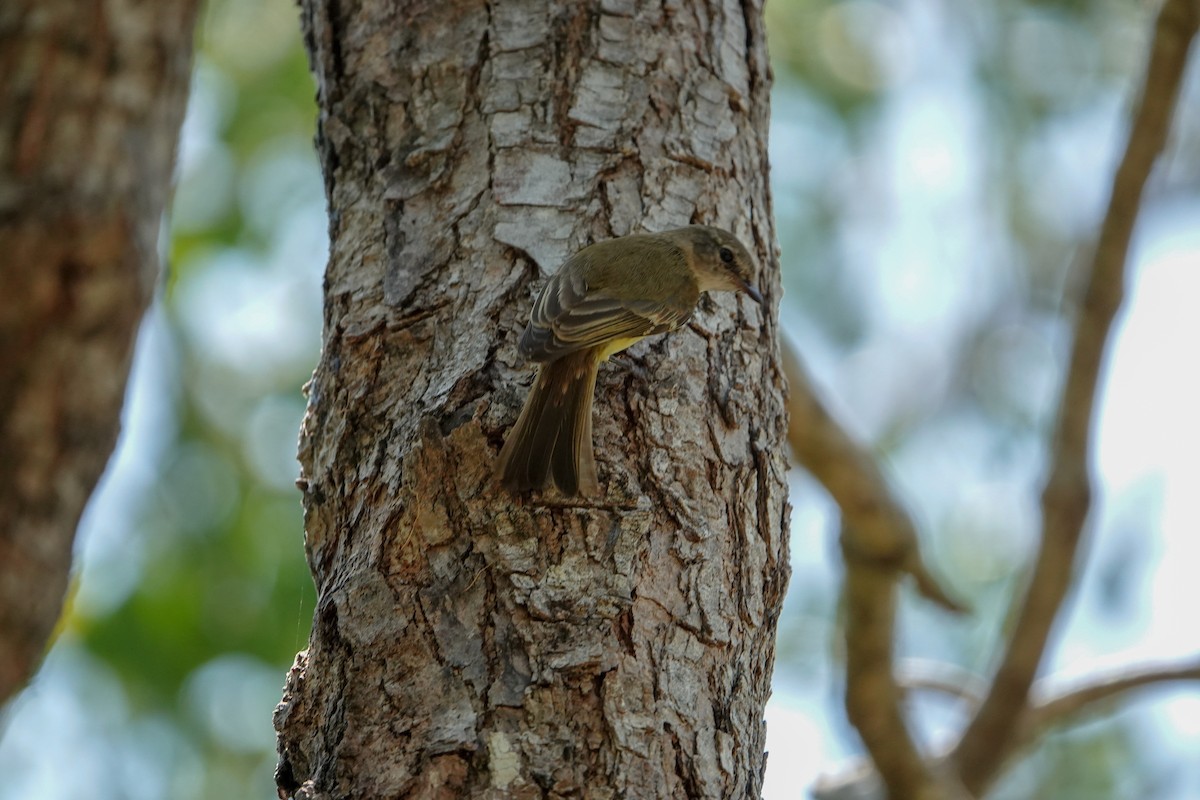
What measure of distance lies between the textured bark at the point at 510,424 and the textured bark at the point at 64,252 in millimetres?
595

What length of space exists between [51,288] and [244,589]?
3759mm

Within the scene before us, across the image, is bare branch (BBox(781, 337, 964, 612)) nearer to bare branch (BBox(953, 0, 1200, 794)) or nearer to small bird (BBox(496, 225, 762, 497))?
bare branch (BBox(953, 0, 1200, 794))

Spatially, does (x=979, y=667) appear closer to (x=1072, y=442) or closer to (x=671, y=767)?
(x=1072, y=442)

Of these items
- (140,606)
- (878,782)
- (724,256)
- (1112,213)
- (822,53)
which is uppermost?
(822,53)

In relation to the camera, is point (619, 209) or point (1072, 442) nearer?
point (619, 209)

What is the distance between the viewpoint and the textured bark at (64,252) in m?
3.28

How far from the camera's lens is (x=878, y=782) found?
5180mm

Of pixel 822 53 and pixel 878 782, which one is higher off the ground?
pixel 822 53

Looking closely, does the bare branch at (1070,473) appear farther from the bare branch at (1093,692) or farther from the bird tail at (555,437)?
the bird tail at (555,437)

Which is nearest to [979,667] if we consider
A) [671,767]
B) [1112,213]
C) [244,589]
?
[1112,213]

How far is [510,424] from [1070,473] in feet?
11.2

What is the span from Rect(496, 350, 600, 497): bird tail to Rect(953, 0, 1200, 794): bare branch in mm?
3189

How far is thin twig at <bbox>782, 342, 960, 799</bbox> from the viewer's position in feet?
15.9

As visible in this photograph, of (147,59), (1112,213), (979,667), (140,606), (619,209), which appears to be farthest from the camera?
(979,667)
